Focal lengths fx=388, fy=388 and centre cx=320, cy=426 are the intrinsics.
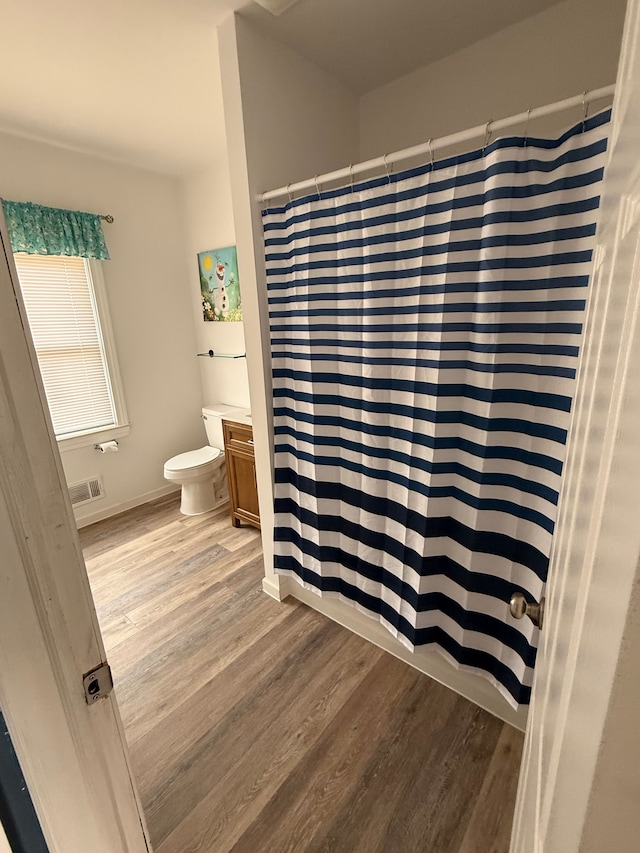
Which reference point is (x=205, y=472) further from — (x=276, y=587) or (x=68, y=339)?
(x=68, y=339)

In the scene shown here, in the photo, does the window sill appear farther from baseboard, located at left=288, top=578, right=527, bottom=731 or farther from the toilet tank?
baseboard, located at left=288, top=578, right=527, bottom=731

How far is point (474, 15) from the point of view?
59.9 inches

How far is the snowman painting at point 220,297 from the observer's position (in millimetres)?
3000

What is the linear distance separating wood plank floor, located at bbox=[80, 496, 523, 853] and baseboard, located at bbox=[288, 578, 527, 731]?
0.03 meters

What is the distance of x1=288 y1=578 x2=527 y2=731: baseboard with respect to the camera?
1.44 meters

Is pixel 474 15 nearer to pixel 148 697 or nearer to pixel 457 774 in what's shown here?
pixel 457 774

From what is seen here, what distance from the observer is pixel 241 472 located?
2650mm

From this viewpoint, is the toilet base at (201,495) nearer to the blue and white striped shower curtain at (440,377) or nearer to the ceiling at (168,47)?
the blue and white striped shower curtain at (440,377)

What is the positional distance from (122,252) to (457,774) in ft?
11.5

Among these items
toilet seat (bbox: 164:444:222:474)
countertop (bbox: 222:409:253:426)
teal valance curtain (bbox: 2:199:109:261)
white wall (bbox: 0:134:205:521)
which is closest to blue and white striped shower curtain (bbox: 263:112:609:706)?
countertop (bbox: 222:409:253:426)

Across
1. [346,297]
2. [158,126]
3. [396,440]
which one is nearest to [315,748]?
[396,440]

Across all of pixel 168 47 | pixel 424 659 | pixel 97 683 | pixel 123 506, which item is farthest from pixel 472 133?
pixel 123 506

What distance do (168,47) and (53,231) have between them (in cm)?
139

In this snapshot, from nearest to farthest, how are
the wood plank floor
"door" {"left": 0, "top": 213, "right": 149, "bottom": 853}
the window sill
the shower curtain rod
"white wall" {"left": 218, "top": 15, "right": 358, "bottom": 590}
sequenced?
"door" {"left": 0, "top": 213, "right": 149, "bottom": 853}, the shower curtain rod, the wood plank floor, "white wall" {"left": 218, "top": 15, "right": 358, "bottom": 590}, the window sill
